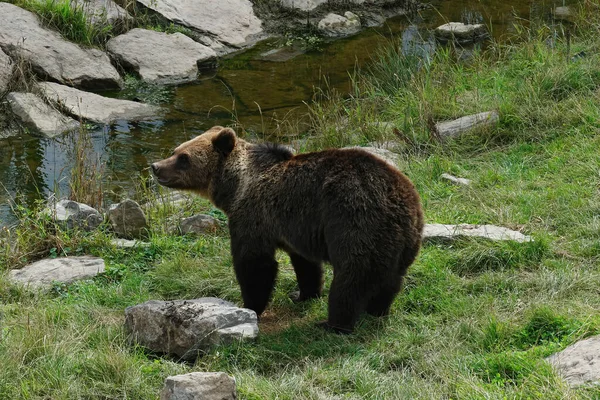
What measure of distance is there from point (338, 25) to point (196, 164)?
33.2 feet

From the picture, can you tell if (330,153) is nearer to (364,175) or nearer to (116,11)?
(364,175)

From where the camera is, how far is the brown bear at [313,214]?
5684mm

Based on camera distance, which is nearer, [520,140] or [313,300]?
[313,300]

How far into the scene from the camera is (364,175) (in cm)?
580

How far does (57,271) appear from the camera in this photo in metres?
7.31

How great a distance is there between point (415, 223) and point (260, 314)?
1.43 metres

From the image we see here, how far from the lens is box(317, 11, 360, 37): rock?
16.1m

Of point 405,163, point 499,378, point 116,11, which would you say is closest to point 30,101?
point 116,11

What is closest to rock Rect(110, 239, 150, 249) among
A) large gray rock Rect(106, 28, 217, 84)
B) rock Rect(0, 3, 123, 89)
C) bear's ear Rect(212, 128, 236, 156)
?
bear's ear Rect(212, 128, 236, 156)

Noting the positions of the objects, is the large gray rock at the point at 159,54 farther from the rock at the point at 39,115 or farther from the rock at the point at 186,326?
the rock at the point at 186,326

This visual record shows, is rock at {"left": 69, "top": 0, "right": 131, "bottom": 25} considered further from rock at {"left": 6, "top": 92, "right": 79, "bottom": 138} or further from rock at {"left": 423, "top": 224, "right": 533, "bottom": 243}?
rock at {"left": 423, "top": 224, "right": 533, "bottom": 243}

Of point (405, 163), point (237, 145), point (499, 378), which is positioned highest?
point (237, 145)

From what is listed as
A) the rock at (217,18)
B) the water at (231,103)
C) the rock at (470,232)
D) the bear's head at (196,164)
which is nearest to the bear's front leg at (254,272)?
the bear's head at (196,164)

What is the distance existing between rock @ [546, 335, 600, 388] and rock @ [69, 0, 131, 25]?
10490 mm
